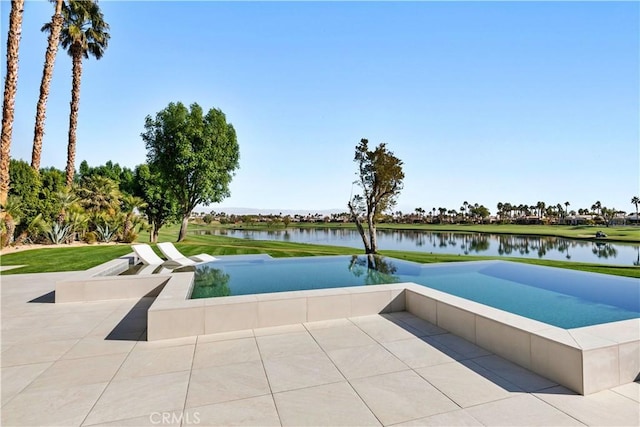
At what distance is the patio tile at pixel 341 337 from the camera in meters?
4.23

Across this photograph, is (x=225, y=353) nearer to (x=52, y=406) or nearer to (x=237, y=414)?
(x=237, y=414)

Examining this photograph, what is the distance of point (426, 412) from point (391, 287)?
3.18 m

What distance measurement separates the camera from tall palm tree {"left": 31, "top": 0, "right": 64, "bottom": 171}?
16391 millimetres

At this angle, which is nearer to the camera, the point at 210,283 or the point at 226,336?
the point at 226,336

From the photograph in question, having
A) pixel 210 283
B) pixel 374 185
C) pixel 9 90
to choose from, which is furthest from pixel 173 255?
pixel 374 185

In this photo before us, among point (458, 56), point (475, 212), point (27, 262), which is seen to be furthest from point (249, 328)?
point (475, 212)

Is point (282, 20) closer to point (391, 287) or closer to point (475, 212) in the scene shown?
point (391, 287)

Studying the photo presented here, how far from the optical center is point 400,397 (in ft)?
9.61

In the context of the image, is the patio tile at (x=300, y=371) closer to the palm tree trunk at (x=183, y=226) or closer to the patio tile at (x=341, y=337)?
the patio tile at (x=341, y=337)

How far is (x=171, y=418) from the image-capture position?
2.63m

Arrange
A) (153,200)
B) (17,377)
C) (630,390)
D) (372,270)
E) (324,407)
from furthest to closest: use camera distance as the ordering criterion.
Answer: (153,200)
(372,270)
(17,377)
(630,390)
(324,407)

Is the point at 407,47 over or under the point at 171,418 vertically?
over

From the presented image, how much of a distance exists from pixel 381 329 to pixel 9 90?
19679mm
